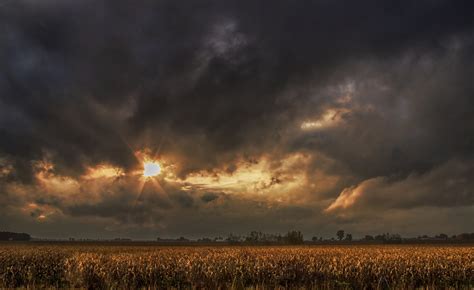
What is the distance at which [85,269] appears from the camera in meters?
23.0

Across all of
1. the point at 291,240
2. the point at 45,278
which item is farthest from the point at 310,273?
the point at 291,240

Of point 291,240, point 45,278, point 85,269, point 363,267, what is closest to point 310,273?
point 363,267

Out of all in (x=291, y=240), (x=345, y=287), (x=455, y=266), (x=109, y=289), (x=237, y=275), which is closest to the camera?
(x=109, y=289)

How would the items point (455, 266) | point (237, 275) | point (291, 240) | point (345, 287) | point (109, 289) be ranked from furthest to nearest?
point (291, 240), point (455, 266), point (237, 275), point (345, 287), point (109, 289)

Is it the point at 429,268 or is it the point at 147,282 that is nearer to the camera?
the point at 147,282

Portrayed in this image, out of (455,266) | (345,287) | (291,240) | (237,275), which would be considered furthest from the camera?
(291,240)

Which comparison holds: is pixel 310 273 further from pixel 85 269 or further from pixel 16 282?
pixel 16 282

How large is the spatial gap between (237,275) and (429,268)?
14.1 meters

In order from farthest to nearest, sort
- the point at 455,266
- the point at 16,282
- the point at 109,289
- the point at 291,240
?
the point at 291,240, the point at 455,266, the point at 16,282, the point at 109,289

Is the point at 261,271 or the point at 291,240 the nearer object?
the point at 261,271

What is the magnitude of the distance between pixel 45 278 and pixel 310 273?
62.6ft

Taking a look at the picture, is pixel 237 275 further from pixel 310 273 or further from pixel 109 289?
pixel 109 289

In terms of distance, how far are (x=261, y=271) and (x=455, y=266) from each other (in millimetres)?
16460

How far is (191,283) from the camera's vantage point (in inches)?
849
